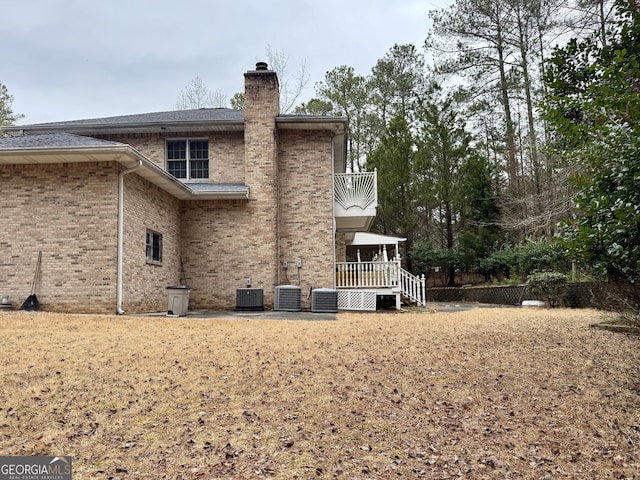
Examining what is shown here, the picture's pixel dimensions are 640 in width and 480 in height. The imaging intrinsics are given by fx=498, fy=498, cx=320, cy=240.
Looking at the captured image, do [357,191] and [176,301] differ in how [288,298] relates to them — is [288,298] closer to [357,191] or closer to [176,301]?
[176,301]

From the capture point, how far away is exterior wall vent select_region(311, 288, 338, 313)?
14.3 meters

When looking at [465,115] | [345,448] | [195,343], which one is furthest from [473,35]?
[345,448]

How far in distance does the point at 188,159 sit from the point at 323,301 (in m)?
6.48

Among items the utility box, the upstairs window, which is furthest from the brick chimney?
the utility box

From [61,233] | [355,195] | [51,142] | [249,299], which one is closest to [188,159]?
[249,299]

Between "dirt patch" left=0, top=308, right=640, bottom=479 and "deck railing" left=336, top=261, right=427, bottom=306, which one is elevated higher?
"deck railing" left=336, top=261, right=427, bottom=306

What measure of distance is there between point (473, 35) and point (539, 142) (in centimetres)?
787

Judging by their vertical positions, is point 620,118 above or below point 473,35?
below

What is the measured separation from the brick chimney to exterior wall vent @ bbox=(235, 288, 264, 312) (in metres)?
0.62

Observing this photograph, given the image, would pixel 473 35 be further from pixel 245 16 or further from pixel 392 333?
pixel 392 333

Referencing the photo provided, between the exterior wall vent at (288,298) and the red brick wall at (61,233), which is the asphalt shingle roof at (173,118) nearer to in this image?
the red brick wall at (61,233)

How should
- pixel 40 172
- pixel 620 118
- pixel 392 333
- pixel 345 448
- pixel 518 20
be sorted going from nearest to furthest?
1. pixel 345 448
2. pixel 620 118
3. pixel 392 333
4. pixel 40 172
5. pixel 518 20

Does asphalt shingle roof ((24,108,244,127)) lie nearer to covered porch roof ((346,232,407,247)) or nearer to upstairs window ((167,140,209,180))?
upstairs window ((167,140,209,180))

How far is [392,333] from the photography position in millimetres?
8852
